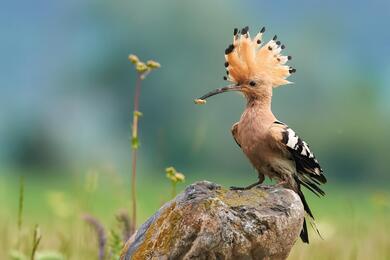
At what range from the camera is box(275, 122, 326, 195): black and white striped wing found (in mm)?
6332

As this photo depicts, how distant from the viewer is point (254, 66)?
6.45 metres

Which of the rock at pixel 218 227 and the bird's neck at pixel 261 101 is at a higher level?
the bird's neck at pixel 261 101

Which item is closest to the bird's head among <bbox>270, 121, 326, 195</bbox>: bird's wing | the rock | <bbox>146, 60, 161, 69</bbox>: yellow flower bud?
<bbox>270, 121, 326, 195</bbox>: bird's wing

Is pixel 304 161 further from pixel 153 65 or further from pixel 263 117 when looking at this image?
pixel 153 65

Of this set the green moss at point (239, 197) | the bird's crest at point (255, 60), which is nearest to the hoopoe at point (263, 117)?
the bird's crest at point (255, 60)

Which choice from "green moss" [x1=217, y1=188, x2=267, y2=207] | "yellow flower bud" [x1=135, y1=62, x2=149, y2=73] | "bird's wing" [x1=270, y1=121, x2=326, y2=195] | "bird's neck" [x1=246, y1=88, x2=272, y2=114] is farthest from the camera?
"yellow flower bud" [x1=135, y1=62, x2=149, y2=73]

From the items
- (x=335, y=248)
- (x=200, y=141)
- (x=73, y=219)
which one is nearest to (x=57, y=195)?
(x=73, y=219)

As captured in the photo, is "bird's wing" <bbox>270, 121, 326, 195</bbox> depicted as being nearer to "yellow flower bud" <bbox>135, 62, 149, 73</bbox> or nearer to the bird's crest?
the bird's crest

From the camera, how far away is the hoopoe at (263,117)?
6.36 m

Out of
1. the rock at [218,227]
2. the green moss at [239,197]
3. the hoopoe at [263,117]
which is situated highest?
the hoopoe at [263,117]

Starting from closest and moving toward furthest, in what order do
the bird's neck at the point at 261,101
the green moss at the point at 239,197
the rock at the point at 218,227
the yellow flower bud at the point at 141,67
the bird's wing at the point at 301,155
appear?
1. the rock at the point at 218,227
2. the green moss at the point at 239,197
3. the bird's wing at the point at 301,155
4. the bird's neck at the point at 261,101
5. the yellow flower bud at the point at 141,67

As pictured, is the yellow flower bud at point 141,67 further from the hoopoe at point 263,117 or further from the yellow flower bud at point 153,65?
the hoopoe at point 263,117

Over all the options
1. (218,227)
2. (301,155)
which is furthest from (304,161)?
(218,227)

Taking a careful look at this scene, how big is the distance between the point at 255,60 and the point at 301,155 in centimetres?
82
